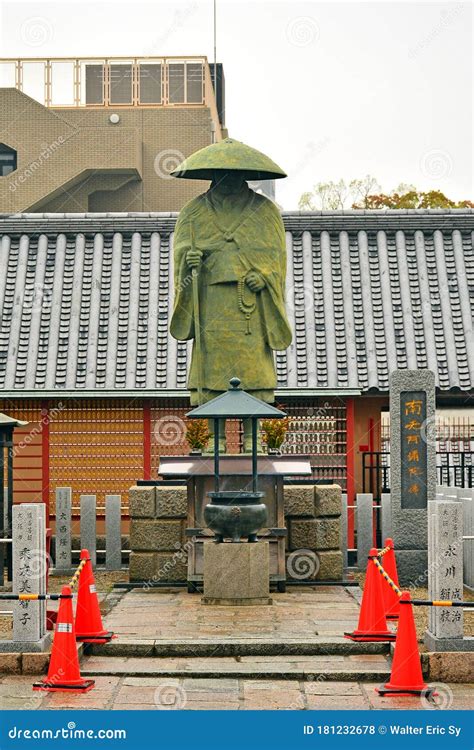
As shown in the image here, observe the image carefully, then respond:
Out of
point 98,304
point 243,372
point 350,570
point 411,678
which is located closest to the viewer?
point 411,678

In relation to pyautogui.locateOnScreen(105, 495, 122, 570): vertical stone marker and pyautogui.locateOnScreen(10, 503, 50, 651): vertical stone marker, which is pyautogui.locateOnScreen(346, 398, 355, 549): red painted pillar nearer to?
pyautogui.locateOnScreen(105, 495, 122, 570): vertical stone marker

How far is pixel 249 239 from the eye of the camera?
15.1 meters

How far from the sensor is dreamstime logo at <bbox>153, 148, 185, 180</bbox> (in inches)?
1361

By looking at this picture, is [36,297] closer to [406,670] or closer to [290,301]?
[290,301]

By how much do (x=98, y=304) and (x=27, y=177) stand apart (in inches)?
517

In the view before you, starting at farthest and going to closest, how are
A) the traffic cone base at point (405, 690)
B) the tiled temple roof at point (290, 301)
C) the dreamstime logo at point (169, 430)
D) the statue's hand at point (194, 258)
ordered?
the tiled temple roof at point (290, 301) → the dreamstime logo at point (169, 430) → the statue's hand at point (194, 258) → the traffic cone base at point (405, 690)

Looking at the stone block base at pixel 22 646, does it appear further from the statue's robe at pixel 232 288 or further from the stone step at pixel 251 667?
the statue's robe at pixel 232 288

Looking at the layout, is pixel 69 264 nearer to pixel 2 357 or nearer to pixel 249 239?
pixel 2 357

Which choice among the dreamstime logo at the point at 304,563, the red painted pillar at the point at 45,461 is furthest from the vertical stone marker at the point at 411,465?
the red painted pillar at the point at 45,461

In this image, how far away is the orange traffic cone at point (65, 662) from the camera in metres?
9.34

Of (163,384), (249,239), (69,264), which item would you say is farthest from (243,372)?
(69,264)

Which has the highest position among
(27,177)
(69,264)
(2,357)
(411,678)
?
(27,177)

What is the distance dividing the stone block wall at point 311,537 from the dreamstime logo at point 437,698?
5.03 meters

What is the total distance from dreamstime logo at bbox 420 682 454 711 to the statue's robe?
6.02 meters
